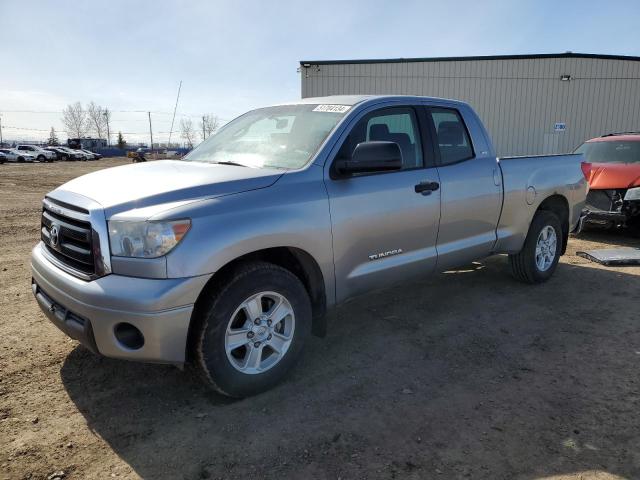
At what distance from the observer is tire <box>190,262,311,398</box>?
2.82 meters

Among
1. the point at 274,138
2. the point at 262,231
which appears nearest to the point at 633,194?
the point at 274,138

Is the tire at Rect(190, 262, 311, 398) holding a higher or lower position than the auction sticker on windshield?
lower

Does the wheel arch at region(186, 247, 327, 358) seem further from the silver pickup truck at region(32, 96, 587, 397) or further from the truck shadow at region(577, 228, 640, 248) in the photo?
the truck shadow at region(577, 228, 640, 248)

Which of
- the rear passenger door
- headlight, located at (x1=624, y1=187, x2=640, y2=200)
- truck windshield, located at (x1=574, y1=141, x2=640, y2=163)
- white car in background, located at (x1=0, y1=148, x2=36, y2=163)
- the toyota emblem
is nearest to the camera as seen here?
the toyota emblem

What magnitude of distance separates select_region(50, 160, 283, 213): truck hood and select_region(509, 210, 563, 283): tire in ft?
10.8

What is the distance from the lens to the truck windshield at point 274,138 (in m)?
3.51

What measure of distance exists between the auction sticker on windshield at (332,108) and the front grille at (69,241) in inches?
76.7

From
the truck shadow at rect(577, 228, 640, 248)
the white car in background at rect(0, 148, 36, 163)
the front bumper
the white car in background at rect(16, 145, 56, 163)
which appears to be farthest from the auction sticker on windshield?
the white car in background at rect(16, 145, 56, 163)

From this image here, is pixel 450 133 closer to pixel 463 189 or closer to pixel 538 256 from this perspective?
pixel 463 189

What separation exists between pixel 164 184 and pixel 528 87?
68.2 ft

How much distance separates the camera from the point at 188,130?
377 feet

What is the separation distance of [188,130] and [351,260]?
118m

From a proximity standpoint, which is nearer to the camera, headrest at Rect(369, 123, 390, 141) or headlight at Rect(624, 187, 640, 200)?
headrest at Rect(369, 123, 390, 141)

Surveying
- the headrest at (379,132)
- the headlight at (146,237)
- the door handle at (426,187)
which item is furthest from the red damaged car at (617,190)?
the headlight at (146,237)
